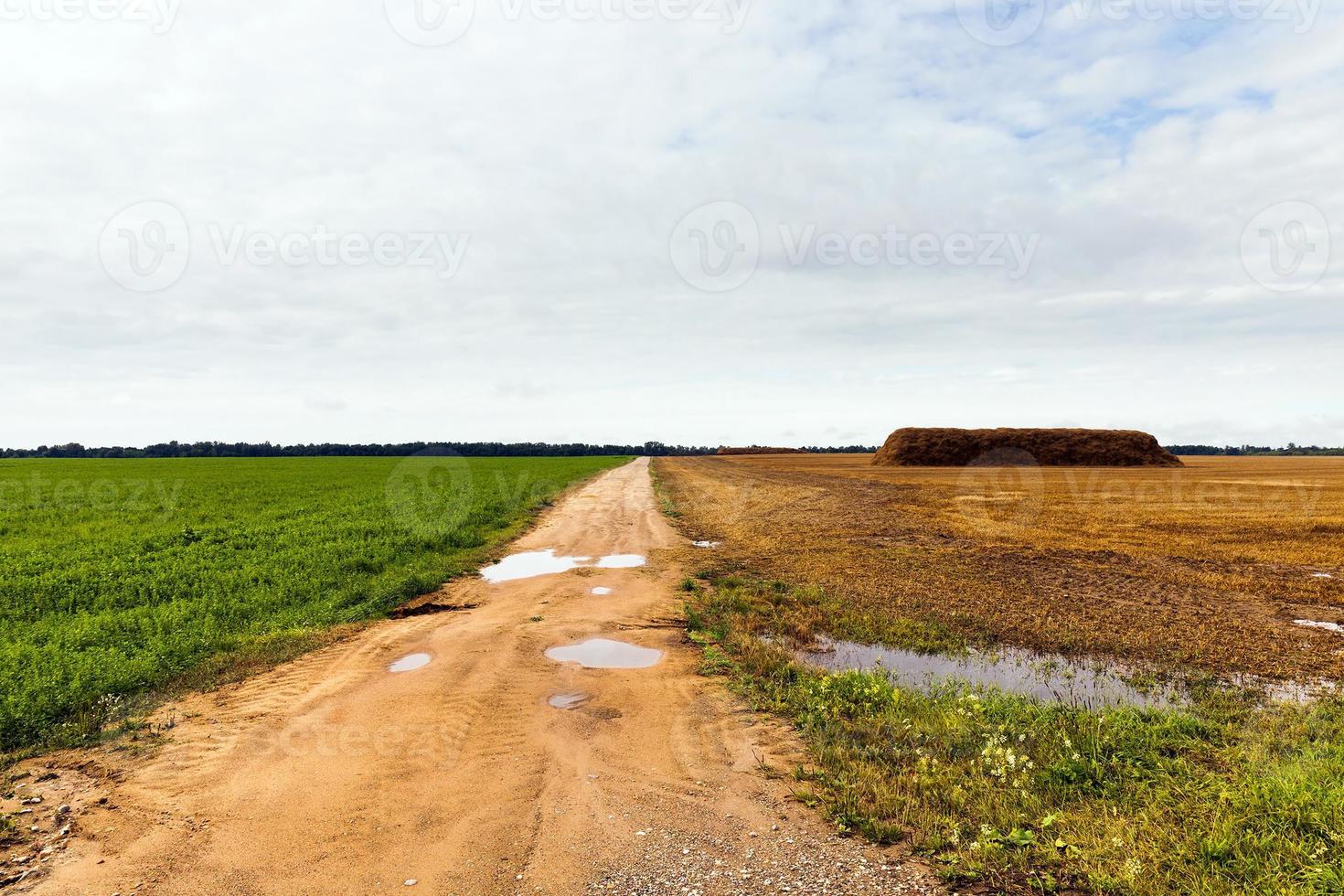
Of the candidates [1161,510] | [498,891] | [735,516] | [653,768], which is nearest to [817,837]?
[653,768]

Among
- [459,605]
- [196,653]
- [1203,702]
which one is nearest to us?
[1203,702]

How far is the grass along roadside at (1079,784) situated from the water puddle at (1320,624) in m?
3.86

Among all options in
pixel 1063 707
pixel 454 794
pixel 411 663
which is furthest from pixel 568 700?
pixel 1063 707

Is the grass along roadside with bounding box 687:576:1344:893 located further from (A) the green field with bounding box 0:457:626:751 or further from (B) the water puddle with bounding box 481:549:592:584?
(B) the water puddle with bounding box 481:549:592:584

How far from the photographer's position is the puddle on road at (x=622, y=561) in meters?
15.0

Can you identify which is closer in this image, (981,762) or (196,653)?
(981,762)

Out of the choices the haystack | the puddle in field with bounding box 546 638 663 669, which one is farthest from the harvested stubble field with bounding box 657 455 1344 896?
the haystack

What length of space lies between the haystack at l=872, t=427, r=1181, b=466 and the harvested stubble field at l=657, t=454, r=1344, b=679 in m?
53.5

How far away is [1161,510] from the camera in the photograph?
24328 millimetres

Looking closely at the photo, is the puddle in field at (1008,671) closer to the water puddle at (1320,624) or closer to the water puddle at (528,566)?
the water puddle at (1320,624)

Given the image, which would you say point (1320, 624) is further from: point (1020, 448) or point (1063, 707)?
point (1020, 448)

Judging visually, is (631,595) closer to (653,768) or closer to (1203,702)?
(653,768)

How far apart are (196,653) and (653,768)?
7.13 metres

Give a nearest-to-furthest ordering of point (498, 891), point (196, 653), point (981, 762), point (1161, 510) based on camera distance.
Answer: point (498, 891)
point (981, 762)
point (196, 653)
point (1161, 510)
